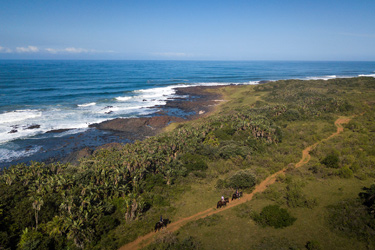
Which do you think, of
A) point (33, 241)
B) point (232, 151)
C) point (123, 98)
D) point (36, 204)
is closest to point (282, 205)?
point (232, 151)

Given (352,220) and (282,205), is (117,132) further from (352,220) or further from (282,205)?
(352,220)

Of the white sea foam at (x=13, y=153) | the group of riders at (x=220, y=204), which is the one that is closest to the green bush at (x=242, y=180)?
the group of riders at (x=220, y=204)

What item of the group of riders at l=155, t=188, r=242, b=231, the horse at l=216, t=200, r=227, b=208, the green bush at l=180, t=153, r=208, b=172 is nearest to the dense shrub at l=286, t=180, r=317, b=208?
the group of riders at l=155, t=188, r=242, b=231

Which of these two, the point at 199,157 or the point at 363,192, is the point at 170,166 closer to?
the point at 199,157

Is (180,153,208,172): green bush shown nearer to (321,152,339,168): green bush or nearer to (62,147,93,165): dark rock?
→ (321,152,339,168): green bush

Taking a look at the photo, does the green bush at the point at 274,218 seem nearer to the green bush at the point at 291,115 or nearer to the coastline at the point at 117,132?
the coastline at the point at 117,132

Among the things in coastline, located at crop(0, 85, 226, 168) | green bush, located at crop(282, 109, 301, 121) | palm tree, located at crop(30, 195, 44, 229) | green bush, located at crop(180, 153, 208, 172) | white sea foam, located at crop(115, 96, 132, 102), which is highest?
green bush, located at crop(282, 109, 301, 121)
